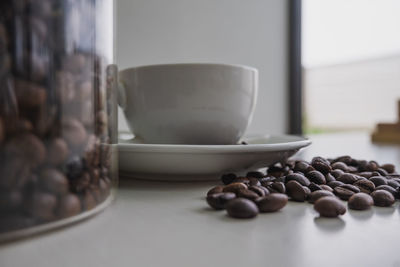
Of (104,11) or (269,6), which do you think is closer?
(104,11)

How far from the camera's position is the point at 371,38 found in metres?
3.26

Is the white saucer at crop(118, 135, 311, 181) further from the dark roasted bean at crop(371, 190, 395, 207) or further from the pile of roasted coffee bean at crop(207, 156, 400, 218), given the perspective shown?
the dark roasted bean at crop(371, 190, 395, 207)

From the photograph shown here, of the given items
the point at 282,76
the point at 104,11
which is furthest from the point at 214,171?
the point at 282,76

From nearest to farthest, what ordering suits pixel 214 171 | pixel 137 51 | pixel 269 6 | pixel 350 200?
pixel 350 200
pixel 214 171
pixel 137 51
pixel 269 6

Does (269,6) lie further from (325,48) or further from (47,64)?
(47,64)

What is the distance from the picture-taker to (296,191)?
1.45ft

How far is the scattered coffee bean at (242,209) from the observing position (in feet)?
1.18

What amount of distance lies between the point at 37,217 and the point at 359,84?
390 centimetres

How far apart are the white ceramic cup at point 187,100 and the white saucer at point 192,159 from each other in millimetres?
140

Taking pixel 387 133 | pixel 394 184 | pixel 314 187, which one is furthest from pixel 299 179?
pixel 387 133

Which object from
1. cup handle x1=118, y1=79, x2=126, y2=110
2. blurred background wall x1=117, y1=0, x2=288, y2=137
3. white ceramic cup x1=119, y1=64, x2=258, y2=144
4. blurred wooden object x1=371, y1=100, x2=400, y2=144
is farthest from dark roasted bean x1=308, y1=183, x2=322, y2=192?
blurred wooden object x1=371, y1=100, x2=400, y2=144

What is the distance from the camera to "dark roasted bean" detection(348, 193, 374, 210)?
0.40 meters

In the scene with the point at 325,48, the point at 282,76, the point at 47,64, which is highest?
the point at 325,48

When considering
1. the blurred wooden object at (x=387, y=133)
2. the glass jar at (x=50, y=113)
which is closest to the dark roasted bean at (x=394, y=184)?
the glass jar at (x=50, y=113)
